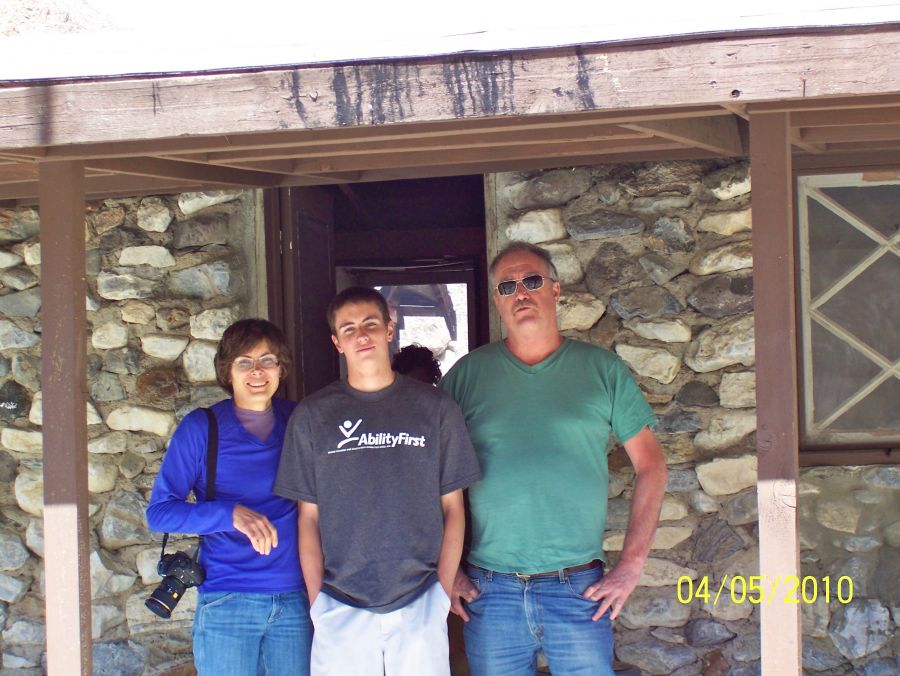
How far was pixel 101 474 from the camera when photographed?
4406mm

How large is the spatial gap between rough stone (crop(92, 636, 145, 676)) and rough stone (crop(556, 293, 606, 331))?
2219 millimetres

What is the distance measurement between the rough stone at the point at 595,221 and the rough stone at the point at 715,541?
1.16 m

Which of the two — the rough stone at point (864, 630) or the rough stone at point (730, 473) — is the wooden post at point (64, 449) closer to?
the rough stone at point (730, 473)

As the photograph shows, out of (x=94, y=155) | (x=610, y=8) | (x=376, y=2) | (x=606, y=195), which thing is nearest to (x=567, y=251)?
(x=606, y=195)

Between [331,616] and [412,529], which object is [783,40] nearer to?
[412,529]

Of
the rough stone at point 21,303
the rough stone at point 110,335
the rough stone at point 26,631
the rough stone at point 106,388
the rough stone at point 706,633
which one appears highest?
the rough stone at point 21,303

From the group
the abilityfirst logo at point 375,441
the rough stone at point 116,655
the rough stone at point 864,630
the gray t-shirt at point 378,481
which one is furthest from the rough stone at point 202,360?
the rough stone at point 864,630

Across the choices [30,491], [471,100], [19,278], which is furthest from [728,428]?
[19,278]

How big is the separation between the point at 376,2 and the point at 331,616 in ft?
6.08

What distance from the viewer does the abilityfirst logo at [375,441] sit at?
9.29ft

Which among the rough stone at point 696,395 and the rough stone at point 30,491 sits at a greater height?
the rough stone at point 696,395

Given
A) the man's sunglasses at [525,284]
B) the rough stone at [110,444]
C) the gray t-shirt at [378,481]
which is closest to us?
the gray t-shirt at [378,481]

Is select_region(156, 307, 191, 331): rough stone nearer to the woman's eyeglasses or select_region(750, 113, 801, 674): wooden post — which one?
the woman's eyeglasses
